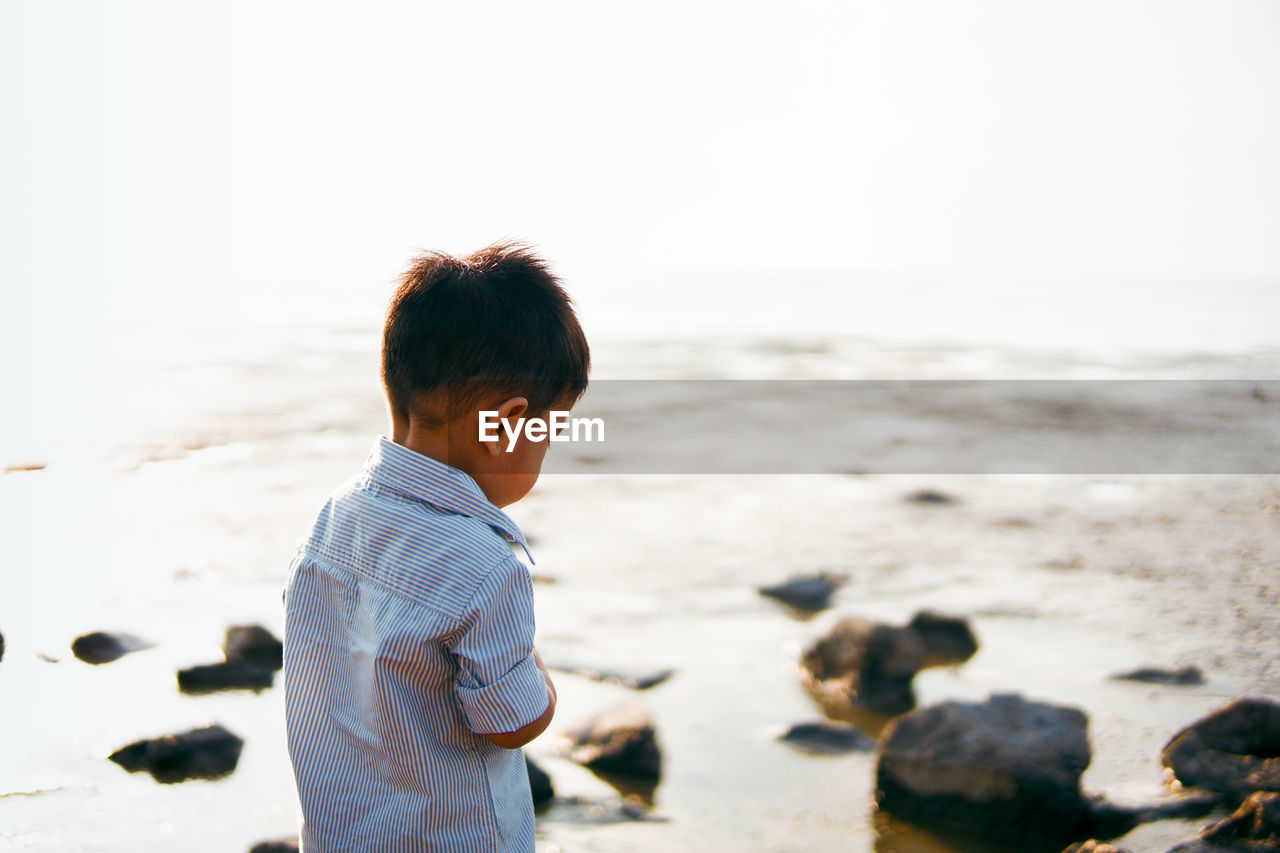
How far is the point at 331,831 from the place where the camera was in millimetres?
1507

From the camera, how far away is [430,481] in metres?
1.49

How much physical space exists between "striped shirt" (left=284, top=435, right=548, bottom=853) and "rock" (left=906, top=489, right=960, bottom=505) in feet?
15.7

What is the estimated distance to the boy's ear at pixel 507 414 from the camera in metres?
1.52

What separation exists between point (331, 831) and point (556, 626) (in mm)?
2549

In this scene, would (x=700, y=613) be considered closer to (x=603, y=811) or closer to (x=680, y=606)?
(x=680, y=606)

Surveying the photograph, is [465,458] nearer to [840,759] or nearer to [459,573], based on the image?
[459,573]

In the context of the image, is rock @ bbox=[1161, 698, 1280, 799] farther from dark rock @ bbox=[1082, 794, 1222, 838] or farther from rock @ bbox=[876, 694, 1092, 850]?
rock @ bbox=[876, 694, 1092, 850]

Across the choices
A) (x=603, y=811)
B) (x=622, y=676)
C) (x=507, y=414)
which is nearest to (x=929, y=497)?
(x=622, y=676)

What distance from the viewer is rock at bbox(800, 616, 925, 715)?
11.4 feet

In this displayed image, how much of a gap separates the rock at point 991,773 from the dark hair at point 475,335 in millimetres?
1738

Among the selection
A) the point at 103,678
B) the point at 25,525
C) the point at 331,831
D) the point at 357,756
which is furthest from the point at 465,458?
the point at 25,525

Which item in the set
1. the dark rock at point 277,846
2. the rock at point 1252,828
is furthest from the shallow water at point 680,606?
the rock at point 1252,828

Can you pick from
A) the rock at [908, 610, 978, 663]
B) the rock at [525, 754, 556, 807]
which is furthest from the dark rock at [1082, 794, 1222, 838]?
the rock at [525, 754, 556, 807]

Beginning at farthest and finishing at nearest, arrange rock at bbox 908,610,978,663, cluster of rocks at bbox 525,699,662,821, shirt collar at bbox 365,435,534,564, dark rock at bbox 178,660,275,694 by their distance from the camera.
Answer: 1. rock at bbox 908,610,978,663
2. dark rock at bbox 178,660,275,694
3. cluster of rocks at bbox 525,699,662,821
4. shirt collar at bbox 365,435,534,564
